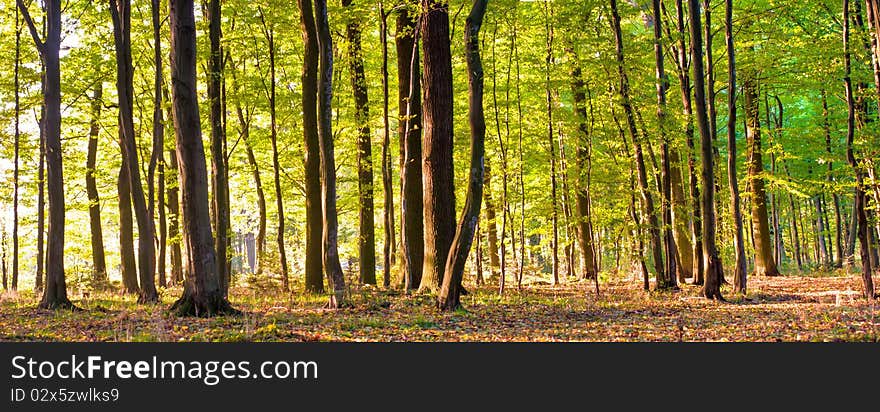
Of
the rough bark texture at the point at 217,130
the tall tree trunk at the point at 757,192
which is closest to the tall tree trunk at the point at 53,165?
the rough bark texture at the point at 217,130

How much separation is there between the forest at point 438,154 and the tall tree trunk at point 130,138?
0.06m

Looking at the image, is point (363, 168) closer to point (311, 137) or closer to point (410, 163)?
point (410, 163)

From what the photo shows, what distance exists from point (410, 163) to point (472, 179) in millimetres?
4845

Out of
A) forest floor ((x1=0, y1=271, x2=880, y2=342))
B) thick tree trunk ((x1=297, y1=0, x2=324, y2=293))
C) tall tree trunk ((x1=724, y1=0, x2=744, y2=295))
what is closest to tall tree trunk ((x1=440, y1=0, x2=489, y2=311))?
forest floor ((x1=0, y1=271, x2=880, y2=342))

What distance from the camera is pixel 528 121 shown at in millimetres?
20719

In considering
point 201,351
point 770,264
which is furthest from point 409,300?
point 770,264

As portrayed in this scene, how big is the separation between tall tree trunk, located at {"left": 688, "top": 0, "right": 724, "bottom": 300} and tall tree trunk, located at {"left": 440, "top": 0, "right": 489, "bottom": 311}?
5197 millimetres

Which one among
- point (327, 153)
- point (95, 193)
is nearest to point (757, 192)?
point (327, 153)

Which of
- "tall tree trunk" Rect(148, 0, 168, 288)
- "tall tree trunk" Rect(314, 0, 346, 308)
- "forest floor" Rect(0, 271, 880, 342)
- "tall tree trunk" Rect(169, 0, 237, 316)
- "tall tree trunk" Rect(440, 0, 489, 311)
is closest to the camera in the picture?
"forest floor" Rect(0, 271, 880, 342)

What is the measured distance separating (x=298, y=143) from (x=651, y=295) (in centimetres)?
1156

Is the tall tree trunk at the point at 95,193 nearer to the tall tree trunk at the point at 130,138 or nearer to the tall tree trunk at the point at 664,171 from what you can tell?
the tall tree trunk at the point at 130,138

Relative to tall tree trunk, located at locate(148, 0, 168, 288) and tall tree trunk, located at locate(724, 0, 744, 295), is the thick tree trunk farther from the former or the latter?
tall tree trunk, located at locate(724, 0, 744, 295)

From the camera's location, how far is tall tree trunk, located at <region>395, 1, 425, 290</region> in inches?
586

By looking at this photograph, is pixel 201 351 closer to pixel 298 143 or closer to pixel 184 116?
pixel 184 116
